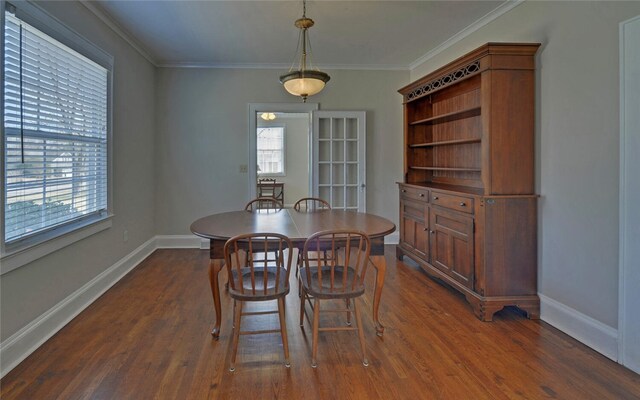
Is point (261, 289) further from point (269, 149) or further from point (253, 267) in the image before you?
point (269, 149)

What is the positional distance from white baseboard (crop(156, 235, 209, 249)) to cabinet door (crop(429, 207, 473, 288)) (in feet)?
10.5

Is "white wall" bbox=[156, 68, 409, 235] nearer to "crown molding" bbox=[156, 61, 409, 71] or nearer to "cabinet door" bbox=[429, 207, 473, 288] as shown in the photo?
"crown molding" bbox=[156, 61, 409, 71]

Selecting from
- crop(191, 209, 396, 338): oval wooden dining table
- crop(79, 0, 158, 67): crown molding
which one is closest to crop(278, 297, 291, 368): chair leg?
crop(191, 209, 396, 338): oval wooden dining table

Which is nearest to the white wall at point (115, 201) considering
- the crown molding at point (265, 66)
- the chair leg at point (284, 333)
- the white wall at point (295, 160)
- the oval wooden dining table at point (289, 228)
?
the crown molding at point (265, 66)

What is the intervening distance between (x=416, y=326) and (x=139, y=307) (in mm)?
2247

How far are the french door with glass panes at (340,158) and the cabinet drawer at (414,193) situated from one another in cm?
111

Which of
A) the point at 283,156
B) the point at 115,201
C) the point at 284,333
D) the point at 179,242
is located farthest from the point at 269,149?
the point at 284,333

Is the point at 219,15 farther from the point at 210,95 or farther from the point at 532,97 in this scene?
the point at 532,97

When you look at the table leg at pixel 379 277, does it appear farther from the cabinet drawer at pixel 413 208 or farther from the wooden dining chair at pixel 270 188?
the wooden dining chair at pixel 270 188

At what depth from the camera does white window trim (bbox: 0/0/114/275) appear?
2135 millimetres

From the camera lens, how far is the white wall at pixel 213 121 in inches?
→ 202

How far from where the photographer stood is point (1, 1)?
210 centimetres

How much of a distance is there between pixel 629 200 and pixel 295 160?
8.12 metres

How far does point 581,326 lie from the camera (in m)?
2.46
